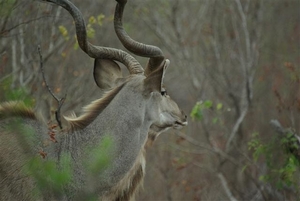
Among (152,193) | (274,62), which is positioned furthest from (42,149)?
(274,62)

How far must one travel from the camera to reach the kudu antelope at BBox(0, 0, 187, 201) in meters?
5.98

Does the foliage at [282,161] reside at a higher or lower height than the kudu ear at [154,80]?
lower

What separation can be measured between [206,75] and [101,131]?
6.14m

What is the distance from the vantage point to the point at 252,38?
41.4 ft

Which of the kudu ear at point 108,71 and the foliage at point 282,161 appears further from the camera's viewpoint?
the foliage at point 282,161

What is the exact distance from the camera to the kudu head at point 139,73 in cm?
667

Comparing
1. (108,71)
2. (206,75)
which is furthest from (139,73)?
(206,75)

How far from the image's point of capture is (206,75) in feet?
40.7

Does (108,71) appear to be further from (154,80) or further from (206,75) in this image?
(206,75)

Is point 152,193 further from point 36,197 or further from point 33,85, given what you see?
point 36,197

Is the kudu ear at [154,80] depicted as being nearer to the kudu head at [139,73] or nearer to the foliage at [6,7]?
the kudu head at [139,73]

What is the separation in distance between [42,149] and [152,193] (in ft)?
17.9

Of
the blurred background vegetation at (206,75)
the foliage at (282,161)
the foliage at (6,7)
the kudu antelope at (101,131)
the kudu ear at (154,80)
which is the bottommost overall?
the blurred background vegetation at (206,75)

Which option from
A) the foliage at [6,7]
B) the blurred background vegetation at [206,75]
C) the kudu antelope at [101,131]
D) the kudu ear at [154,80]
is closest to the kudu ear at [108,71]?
the kudu antelope at [101,131]
